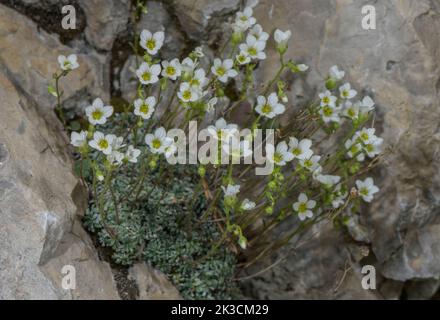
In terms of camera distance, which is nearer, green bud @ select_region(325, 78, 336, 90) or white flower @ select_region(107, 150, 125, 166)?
white flower @ select_region(107, 150, 125, 166)

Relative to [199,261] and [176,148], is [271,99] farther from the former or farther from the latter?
[199,261]

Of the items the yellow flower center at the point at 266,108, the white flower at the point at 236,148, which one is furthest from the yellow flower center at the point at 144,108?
the yellow flower center at the point at 266,108

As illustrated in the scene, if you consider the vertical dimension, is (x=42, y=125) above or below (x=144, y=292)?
above

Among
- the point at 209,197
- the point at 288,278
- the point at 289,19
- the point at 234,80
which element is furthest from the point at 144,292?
the point at 289,19

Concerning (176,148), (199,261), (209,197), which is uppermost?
(176,148)

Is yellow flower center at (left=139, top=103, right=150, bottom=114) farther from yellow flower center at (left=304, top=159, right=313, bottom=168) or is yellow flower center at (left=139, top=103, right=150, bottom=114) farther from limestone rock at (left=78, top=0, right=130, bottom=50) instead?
yellow flower center at (left=304, top=159, right=313, bottom=168)

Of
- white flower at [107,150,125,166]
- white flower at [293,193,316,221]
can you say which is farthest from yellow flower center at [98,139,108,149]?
white flower at [293,193,316,221]

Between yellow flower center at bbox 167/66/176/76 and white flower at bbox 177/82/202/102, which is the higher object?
yellow flower center at bbox 167/66/176/76

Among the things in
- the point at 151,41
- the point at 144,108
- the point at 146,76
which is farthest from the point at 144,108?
the point at 151,41
